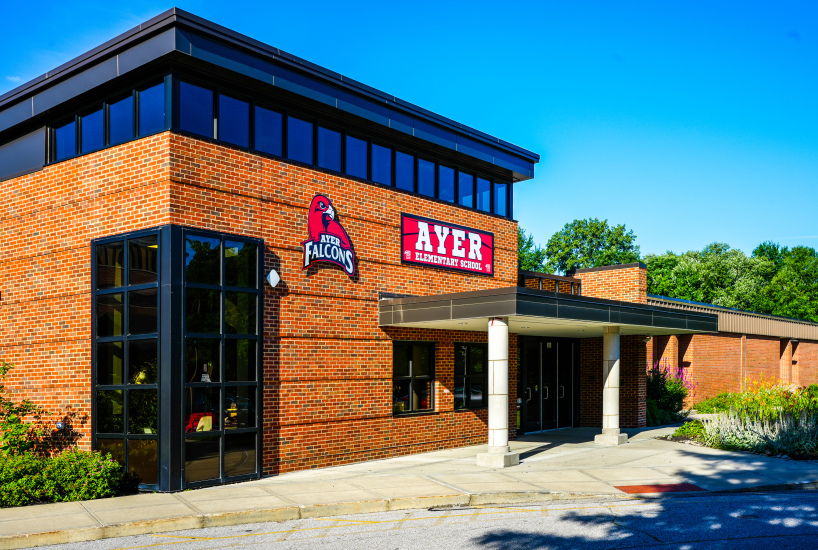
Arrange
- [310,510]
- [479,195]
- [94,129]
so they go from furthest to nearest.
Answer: [479,195] < [94,129] < [310,510]

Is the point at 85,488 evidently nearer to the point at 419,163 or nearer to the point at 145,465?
the point at 145,465

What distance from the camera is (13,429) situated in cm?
1285

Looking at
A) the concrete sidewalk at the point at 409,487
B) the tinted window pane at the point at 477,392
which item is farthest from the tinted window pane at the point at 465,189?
the concrete sidewalk at the point at 409,487

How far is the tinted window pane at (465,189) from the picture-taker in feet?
60.8

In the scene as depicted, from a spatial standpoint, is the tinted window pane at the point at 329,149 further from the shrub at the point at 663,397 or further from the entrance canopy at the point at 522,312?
the shrub at the point at 663,397

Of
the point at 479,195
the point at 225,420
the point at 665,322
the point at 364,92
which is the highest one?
the point at 364,92

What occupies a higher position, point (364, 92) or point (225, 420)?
point (364, 92)

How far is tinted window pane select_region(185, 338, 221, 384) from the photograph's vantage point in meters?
12.4

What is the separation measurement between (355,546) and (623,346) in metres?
15.7

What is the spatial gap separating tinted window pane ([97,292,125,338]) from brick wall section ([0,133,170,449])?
0.34m

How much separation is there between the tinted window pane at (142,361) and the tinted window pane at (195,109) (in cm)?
379

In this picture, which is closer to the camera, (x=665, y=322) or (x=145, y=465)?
(x=145, y=465)

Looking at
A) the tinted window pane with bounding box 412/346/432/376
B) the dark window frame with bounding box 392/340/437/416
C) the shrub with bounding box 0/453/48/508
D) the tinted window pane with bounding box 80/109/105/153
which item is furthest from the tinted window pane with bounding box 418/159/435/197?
the shrub with bounding box 0/453/48/508

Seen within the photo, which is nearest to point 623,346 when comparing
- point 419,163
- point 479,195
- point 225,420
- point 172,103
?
point 479,195
